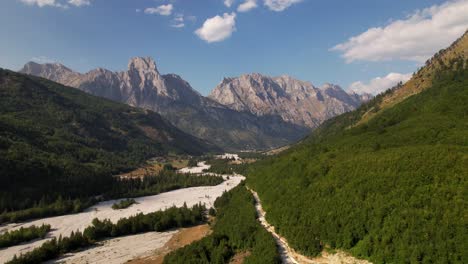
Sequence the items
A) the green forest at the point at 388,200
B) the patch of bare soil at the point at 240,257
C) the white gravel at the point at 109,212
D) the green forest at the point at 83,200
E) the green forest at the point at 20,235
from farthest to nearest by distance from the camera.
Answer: the green forest at the point at 83,200 < the white gravel at the point at 109,212 < the green forest at the point at 20,235 < the patch of bare soil at the point at 240,257 < the green forest at the point at 388,200

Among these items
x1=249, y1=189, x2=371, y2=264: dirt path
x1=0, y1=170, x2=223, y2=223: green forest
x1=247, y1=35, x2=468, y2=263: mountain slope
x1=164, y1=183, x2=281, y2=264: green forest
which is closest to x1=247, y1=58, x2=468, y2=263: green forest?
x1=247, y1=35, x2=468, y2=263: mountain slope

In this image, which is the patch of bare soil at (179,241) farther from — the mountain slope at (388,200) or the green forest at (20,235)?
the green forest at (20,235)

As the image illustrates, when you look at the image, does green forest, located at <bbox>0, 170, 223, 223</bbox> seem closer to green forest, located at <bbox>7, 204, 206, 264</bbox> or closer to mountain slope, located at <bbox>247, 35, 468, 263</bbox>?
green forest, located at <bbox>7, 204, 206, 264</bbox>

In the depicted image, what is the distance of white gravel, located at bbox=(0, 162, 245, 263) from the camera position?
320 ft

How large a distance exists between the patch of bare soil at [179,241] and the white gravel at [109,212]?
199 inches

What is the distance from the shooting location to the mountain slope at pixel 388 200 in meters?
50.7

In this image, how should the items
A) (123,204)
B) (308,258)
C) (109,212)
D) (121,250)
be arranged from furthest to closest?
(123,204) < (109,212) < (121,250) < (308,258)

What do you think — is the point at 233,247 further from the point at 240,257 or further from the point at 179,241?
the point at 179,241

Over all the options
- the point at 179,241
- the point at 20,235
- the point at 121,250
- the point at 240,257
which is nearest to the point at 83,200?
the point at 20,235

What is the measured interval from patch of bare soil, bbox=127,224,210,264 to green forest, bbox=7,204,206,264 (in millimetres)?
6343

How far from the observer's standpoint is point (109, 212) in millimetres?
139375

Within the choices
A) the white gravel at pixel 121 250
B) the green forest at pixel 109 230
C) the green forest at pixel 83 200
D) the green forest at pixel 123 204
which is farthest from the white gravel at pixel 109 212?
the green forest at pixel 109 230

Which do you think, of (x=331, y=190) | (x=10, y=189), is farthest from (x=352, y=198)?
(x=10, y=189)

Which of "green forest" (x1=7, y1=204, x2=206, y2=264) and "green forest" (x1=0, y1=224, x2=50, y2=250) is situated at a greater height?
"green forest" (x1=0, y1=224, x2=50, y2=250)
